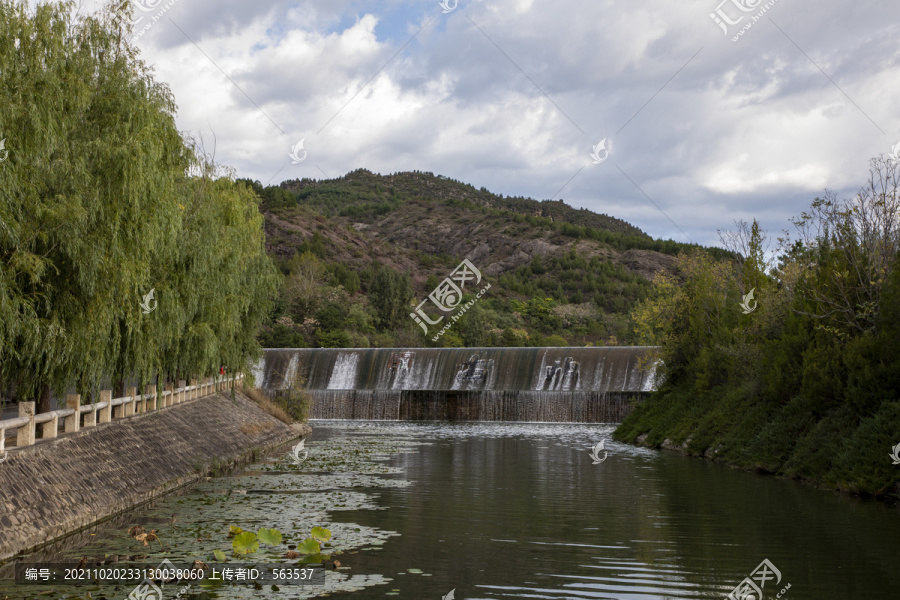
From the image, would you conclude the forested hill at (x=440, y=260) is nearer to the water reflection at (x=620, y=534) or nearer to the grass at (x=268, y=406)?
the grass at (x=268, y=406)

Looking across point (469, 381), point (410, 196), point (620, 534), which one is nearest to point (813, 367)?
point (620, 534)

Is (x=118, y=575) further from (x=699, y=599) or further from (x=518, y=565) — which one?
(x=699, y=599)

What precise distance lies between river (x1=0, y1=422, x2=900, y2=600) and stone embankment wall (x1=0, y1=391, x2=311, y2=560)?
21.4 inches

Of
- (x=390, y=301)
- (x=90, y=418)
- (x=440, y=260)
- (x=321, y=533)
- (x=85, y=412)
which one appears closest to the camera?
(x=321, y=533)

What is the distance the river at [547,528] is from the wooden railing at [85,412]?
1.81 m

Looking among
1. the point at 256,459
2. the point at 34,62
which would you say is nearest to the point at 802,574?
the point at 34,62

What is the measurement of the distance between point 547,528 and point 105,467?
7100 millimetres

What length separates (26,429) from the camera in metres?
11.8

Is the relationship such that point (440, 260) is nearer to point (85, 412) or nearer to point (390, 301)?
point (390, 301)

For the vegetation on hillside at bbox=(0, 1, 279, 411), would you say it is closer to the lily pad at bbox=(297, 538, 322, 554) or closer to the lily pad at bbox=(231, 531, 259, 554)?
the lily pad at bbox=(231, 531, 259, 554)

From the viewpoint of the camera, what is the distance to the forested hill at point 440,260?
69.0 metres

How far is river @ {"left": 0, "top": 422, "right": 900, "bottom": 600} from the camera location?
8.89 meters

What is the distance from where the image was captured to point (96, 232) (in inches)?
495

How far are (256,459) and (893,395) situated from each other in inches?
595
